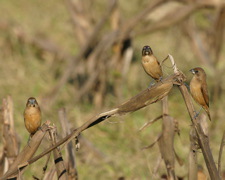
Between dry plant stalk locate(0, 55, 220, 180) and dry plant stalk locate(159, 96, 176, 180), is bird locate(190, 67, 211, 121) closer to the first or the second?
dry plant stalk locate(0, 55, 220, 180)

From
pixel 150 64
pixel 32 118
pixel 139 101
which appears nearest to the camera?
pixel 139 101

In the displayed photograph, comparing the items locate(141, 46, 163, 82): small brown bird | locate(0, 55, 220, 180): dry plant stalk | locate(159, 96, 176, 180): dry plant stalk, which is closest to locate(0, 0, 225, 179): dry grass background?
locate(159, 96, 176, 180): dry plant stalk

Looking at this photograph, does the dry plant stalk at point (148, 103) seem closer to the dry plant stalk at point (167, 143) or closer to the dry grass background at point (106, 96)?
the dry plant stalk at point (167, 143)

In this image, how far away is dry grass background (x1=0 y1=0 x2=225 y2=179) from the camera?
6352mm

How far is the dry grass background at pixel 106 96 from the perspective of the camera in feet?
20.8

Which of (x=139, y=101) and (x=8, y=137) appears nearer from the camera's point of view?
(x=139, y=101)

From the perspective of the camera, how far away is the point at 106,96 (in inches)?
328

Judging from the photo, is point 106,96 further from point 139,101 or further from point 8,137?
point 139,101

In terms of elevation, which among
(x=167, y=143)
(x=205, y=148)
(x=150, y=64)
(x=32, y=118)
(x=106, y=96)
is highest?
(x=106, y=96)

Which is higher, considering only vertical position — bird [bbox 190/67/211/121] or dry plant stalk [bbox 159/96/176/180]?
bird [bbox 190/67/211/121]

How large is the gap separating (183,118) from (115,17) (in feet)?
5.52

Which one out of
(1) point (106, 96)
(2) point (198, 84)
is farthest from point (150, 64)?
(1) point (106, 96)

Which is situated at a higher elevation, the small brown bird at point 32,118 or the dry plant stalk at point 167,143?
the small brown bird at point 32,118

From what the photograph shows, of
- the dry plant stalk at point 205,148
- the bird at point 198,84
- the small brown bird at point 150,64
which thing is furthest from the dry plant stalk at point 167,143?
the dry plant stalk at point 205,148
